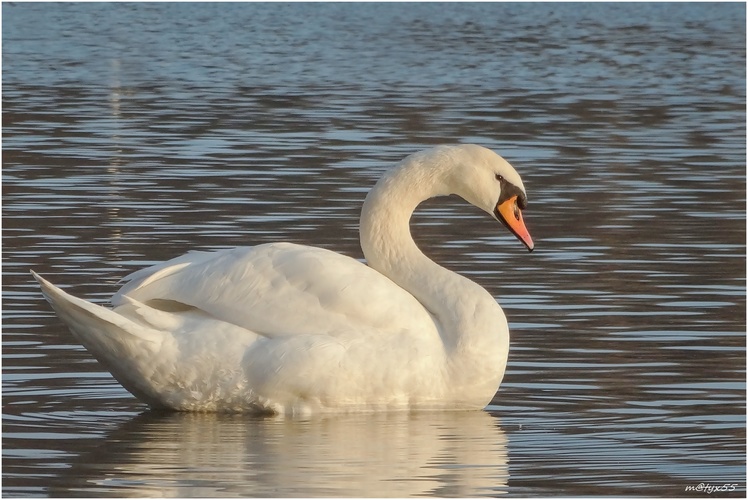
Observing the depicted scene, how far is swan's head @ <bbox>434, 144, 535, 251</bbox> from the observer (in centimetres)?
926

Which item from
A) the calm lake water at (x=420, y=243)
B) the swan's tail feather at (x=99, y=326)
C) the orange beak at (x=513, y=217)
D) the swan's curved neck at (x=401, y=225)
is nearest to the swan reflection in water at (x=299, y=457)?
the calm lake water at (x=420, y=243)

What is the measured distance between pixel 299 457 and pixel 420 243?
18.4 feet

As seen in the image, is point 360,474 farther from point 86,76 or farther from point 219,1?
point 219,1

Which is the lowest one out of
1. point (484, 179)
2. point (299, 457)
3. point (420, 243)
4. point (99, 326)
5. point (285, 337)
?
point (420, 243)

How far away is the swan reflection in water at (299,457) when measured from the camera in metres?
7.19

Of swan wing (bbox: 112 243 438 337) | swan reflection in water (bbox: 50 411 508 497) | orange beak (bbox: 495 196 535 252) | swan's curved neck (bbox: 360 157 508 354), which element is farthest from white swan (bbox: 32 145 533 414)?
orange beak (bbox: 495 196 535 252)

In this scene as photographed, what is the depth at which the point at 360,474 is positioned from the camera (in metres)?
7.38

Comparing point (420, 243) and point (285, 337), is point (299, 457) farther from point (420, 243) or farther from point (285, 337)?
point (420, 243)

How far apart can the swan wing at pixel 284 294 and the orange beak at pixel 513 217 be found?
91 cm

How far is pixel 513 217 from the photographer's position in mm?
9406

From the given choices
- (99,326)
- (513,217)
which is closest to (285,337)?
(99,326)

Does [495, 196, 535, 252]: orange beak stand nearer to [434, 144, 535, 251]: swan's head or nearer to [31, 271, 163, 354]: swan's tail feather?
[434, 144, 535, 251]: swan's head

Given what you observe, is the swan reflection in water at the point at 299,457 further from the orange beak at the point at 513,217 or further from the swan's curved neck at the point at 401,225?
the orange beak at the point at 513,217

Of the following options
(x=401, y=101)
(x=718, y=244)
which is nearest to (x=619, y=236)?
(x=718, y=244)
